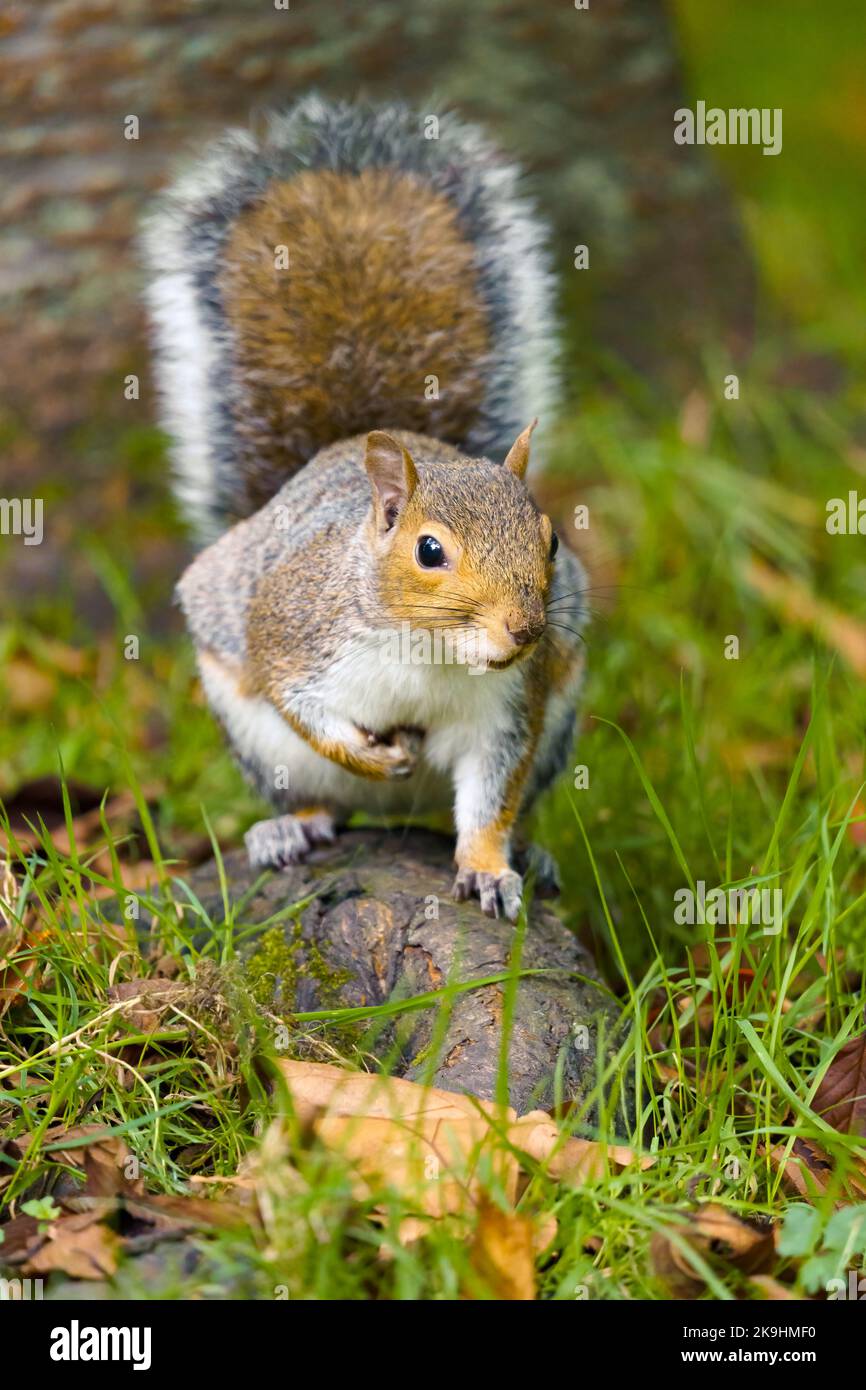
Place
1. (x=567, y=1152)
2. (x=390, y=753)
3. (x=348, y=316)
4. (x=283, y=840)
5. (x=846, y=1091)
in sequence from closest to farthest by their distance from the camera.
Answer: (x=567, y=1152) < (x=846, y=1091) < (x=390, y=753) < (x=283, y=840) < (x=348, y=316)

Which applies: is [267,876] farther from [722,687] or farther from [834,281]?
[834,281]

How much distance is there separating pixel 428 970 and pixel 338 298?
139 centimetres

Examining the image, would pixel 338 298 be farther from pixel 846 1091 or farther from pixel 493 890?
pixel 846 1091

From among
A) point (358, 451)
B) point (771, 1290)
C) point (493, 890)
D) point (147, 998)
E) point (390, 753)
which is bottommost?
point (771, 1290)

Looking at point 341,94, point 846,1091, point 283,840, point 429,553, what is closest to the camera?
point 846,1091

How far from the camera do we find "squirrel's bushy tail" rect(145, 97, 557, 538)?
3.00 m

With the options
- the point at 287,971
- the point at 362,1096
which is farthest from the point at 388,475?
the point at 362,1096

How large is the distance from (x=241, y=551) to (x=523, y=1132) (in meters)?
1.40

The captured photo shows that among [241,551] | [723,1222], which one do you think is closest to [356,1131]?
[723,1222]

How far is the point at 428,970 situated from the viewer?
7.66ft

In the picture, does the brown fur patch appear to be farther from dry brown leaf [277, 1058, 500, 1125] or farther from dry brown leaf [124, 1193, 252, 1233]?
dry brown leaf [124, 1193, 252, 1233]

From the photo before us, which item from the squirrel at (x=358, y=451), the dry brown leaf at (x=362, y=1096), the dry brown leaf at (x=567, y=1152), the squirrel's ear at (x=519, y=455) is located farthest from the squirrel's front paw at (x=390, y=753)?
the dry brown leaf at (x=567, y=1152)

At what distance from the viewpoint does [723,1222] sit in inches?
72.8

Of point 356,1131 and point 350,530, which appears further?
point 350,530
